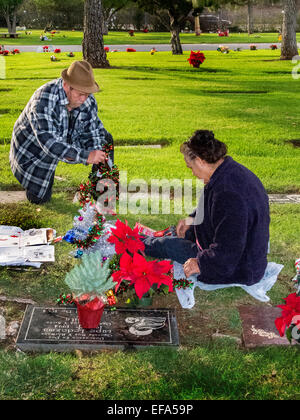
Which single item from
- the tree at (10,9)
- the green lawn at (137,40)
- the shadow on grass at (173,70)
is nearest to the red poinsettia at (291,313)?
the shadow on grass at (173,70)

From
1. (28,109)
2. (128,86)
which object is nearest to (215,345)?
(28,109)

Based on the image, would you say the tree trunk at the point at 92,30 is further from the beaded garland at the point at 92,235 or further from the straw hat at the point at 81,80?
the beaded garland at the point at 92,235

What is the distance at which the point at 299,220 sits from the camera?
19.8 feet

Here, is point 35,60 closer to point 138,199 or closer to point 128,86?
point 128,86

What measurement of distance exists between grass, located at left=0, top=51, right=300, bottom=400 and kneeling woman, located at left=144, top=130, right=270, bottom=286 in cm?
34

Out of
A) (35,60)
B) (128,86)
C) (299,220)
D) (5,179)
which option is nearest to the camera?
(299,220)

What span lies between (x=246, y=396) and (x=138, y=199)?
11.8 feet

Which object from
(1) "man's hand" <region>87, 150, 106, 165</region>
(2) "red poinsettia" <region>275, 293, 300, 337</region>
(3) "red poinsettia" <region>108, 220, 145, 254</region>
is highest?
(1) "man's hand" <region>87, 150, 106, 165</region>

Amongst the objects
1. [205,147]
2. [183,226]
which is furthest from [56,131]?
[205,147]

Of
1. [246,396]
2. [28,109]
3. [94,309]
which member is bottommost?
[246,396]

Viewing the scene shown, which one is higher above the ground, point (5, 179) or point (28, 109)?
point (28, 109)

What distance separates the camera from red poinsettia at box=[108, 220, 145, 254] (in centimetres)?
428

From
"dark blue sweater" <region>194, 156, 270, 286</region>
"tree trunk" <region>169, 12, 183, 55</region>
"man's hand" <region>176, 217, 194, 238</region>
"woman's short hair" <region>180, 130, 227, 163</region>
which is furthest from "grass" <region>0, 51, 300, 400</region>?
"tree trunk" <region>169, 12, 183, 55</region>

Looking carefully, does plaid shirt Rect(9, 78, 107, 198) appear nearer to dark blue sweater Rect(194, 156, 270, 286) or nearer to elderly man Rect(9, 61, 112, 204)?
elderly man Rect(9, 61, 112, 204)
